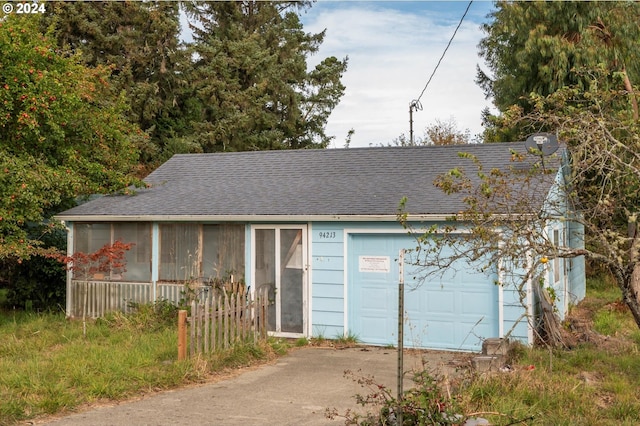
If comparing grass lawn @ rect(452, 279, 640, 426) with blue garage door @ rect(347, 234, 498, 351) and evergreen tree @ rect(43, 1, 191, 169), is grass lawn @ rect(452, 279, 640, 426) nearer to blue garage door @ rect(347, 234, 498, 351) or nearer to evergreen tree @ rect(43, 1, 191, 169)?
blue garage door @ rect(347, 234, 498, 351)

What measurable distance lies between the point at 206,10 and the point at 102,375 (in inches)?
1195

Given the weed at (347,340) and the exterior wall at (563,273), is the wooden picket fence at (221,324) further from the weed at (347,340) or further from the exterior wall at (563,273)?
the exterior wall at (563,273)

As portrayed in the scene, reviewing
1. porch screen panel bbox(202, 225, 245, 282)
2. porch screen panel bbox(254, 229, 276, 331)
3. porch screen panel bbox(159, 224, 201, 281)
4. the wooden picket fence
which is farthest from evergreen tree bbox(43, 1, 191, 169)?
the wooden picket fence

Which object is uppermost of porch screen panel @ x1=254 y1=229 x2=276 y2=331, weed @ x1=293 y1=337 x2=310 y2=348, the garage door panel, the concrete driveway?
porch screen panel @ x1=254 y1=229 x2=276 y2=331

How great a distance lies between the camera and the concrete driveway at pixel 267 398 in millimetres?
7414

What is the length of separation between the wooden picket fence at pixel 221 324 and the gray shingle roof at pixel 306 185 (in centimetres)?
236

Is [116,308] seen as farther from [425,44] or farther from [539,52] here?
[539,52]

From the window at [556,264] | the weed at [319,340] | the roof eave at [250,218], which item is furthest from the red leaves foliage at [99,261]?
the window at [556,264]

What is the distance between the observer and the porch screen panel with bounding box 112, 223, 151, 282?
47.4 ft

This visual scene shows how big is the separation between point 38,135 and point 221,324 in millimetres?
6143

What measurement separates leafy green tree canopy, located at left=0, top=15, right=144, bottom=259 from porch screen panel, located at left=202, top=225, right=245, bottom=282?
9.91ft

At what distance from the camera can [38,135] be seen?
538 inches

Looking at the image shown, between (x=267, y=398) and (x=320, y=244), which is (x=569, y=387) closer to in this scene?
(x=267, y=398)

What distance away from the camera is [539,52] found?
23.5 metres
